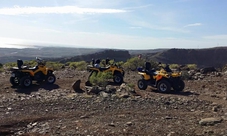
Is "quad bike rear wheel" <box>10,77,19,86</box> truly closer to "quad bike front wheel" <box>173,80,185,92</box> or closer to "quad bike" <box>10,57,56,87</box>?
"quad bike" <box>10,57,56,87</box>

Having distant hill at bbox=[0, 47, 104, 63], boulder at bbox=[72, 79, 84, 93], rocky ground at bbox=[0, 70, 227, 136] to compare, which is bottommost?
distant hill at bbox=[0, 47, 104, 63]

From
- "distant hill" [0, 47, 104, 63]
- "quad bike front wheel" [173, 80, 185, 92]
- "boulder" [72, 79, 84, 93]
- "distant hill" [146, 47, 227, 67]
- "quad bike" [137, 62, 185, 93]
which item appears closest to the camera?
"boulder" [72, 79, 84, 93]

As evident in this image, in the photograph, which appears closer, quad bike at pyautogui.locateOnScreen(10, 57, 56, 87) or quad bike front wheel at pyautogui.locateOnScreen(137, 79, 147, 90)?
quad bike at pyautogui.locateOnScreen(10, 57, 56, 87)

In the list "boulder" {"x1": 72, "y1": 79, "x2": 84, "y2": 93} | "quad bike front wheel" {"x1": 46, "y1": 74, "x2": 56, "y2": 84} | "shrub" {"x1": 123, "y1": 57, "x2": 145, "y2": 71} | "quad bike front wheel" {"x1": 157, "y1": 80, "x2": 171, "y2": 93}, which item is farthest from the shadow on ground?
"shrub" {"x1": 123, "y1": 57, "x2": 145, "y2": 71}

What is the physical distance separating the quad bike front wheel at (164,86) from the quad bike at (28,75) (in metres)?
5.68

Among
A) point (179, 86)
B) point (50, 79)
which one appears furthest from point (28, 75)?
point (179, 86)

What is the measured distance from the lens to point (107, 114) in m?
8.95

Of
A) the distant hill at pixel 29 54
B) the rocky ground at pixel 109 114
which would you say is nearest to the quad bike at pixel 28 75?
the rocky ground at pixel 109 114

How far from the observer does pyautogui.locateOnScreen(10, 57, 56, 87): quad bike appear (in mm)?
13905

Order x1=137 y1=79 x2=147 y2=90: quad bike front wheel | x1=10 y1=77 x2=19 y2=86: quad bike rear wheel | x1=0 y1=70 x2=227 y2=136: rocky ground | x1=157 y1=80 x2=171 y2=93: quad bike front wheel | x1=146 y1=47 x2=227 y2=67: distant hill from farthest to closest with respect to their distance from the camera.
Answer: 1. x1=146 y1=47 x2=227 y2=67: distant hill
2. x1=10 y1=77 x2=19 y2=86: quad bike rear wheel
3. x1=137 y1=79 x2=147 y2=90: quad bike front wheel
4. x1=157 y1=80 x2=171 y2=93: quad bike front wheel
5. x1=0 y1=70 x2=227 y2=136: rocky ground

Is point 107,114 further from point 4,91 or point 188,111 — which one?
point 4,91

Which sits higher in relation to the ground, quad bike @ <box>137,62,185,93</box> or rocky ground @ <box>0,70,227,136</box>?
quad bike @ <box>137,62,185,93</box>

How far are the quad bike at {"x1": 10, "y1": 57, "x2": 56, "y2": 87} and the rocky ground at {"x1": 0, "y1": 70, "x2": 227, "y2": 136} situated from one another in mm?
1055

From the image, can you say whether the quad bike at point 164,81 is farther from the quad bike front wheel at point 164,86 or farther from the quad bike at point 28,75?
the quad bike at point 28,75
